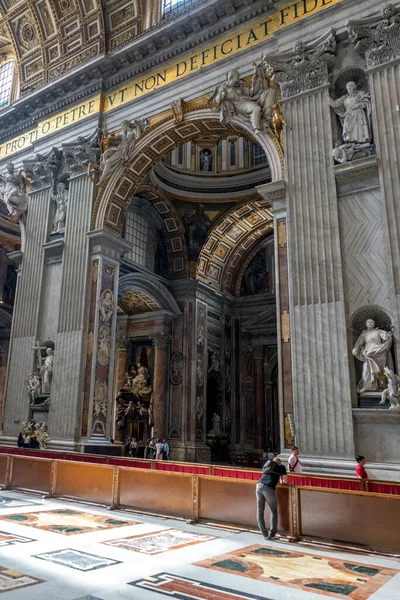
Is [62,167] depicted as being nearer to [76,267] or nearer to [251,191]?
[76,267]

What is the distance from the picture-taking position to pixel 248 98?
390 inches

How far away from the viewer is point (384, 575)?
12.9 ft

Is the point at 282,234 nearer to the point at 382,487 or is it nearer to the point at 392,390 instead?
the point at 392,390

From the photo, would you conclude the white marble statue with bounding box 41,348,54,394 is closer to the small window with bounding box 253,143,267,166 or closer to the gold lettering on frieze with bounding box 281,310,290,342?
the gold lettering on frieze with bounding box 281,310,290,342

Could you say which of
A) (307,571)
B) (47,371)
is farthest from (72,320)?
(307,571)

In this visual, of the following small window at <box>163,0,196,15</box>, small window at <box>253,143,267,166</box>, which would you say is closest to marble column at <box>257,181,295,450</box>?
small window at <box>163,0,196,15</box>

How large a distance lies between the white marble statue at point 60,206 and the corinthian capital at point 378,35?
753cm

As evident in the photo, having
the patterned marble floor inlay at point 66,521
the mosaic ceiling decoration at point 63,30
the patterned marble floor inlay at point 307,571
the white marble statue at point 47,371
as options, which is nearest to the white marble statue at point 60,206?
the white marble statue at point 47,371

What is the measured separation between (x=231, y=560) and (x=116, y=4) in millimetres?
13239

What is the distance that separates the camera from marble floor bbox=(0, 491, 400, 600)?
3354 mm

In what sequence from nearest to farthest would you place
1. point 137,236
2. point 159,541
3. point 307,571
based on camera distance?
point 307,571, point 159,541, point 137,236

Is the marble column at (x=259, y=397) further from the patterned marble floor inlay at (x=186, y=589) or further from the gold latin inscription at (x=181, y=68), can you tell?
the patterned marble floor inlay at (x=186, y=589)

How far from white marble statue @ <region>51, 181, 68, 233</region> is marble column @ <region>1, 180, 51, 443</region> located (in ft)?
0.69

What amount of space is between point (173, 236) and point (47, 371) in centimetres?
650
